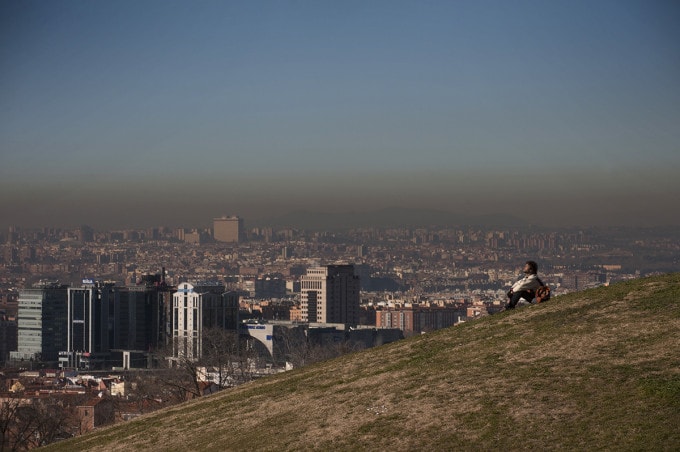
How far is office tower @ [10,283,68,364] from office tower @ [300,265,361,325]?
102 ft

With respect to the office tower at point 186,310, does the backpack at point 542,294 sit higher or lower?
higher

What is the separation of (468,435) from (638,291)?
12.6 feet

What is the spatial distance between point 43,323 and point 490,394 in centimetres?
10424

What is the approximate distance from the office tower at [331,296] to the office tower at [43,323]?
102ft

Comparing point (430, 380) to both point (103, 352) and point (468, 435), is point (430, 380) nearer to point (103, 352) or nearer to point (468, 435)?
point (468, 435)

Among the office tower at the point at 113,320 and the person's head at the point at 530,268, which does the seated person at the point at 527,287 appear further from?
the office tower at the point at 113,320

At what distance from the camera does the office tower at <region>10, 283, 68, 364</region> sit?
364ft

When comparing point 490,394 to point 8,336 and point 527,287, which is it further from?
point 8,336

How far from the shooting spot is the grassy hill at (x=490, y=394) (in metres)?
9.28

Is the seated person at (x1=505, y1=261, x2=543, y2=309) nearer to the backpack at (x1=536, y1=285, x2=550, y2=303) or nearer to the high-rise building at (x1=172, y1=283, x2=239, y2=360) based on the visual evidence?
the backpack at (x1=536, y1=285, x2=550, y2=303)

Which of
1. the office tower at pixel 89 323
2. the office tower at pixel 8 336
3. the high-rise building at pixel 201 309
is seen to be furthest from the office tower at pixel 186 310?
the office tower at pixel 8 336

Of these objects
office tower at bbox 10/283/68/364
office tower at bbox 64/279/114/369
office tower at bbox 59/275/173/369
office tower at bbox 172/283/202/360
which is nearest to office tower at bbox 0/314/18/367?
office tower at bbox 10/283/68/364

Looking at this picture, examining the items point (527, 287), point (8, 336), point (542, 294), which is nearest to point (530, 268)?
point (527, 287)

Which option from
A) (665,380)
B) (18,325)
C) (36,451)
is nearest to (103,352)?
(18,325)
